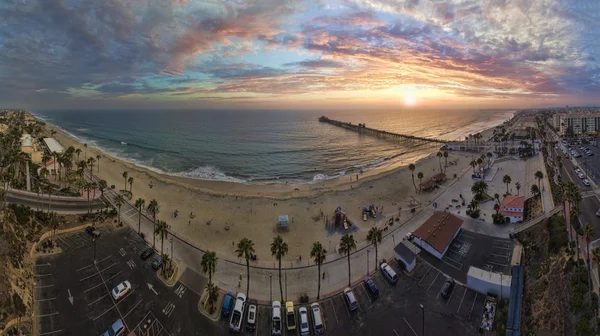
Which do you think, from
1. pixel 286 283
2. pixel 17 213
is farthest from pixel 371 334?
pixel 17 213

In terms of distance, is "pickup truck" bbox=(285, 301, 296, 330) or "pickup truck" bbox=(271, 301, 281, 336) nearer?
"pickup truck" bbox=(271, 301, 281, 336)

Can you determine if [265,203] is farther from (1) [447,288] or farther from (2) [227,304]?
(1) [447,288]

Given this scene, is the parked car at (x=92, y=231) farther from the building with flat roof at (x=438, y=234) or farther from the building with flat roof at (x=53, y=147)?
the building with flat roof at (x=53, y=147)

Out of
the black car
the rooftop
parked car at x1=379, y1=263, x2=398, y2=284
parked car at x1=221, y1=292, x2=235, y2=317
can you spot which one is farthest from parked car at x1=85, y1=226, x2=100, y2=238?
the rooftop

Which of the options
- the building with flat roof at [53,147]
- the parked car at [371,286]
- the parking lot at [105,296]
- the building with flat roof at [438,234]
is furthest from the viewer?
the building with flat roof at [53,147]

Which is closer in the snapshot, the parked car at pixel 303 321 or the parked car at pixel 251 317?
the parked car at pixel 303 321

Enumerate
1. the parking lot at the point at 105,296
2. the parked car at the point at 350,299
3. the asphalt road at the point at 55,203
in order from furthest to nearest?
1. the asphalt road at the point at 55,203
2. the parked car at the point at 350,299
3. the parking lot at the point at 105,296

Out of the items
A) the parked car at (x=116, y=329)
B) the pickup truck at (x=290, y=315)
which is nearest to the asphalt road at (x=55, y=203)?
the parked car at (x=116, y=329)

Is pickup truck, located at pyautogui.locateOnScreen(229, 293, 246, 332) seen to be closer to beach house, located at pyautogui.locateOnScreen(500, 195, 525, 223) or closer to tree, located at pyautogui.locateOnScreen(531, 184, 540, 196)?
beach house, located at pyautogui.locateOnScreen(500, 195, 525, 223)
